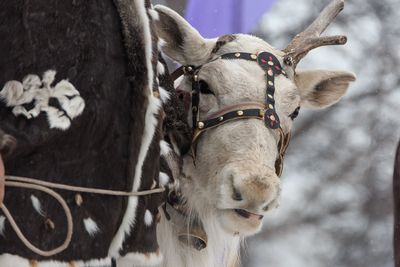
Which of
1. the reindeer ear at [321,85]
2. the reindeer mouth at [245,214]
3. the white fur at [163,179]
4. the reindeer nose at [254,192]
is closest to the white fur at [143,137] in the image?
the white fur at [163,179]

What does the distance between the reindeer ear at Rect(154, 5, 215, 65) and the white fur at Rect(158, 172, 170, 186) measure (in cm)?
100

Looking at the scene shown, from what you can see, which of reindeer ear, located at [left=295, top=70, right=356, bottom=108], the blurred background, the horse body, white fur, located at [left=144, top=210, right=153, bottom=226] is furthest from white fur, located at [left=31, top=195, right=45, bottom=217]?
the blurred background

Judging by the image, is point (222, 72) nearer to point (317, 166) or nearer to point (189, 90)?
point (189, 90)

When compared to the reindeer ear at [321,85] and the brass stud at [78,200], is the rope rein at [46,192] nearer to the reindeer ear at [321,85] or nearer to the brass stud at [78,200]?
the brass stud at [78,200]

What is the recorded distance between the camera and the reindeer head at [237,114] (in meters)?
3.51

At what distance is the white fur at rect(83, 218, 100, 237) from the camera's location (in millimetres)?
2698

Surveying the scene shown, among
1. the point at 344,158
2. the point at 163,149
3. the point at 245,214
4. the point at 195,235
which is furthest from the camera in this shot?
the point at 344,158

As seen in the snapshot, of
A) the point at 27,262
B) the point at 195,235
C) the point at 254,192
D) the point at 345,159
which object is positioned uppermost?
the point at 27,262

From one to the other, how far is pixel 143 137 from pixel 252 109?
94 cm

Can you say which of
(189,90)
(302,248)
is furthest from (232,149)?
(302,248)

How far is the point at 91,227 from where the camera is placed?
271cm

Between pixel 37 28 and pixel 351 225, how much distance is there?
7.79m

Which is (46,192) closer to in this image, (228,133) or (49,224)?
(49,224)

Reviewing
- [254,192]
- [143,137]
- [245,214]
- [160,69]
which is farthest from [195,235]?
[143,137]
